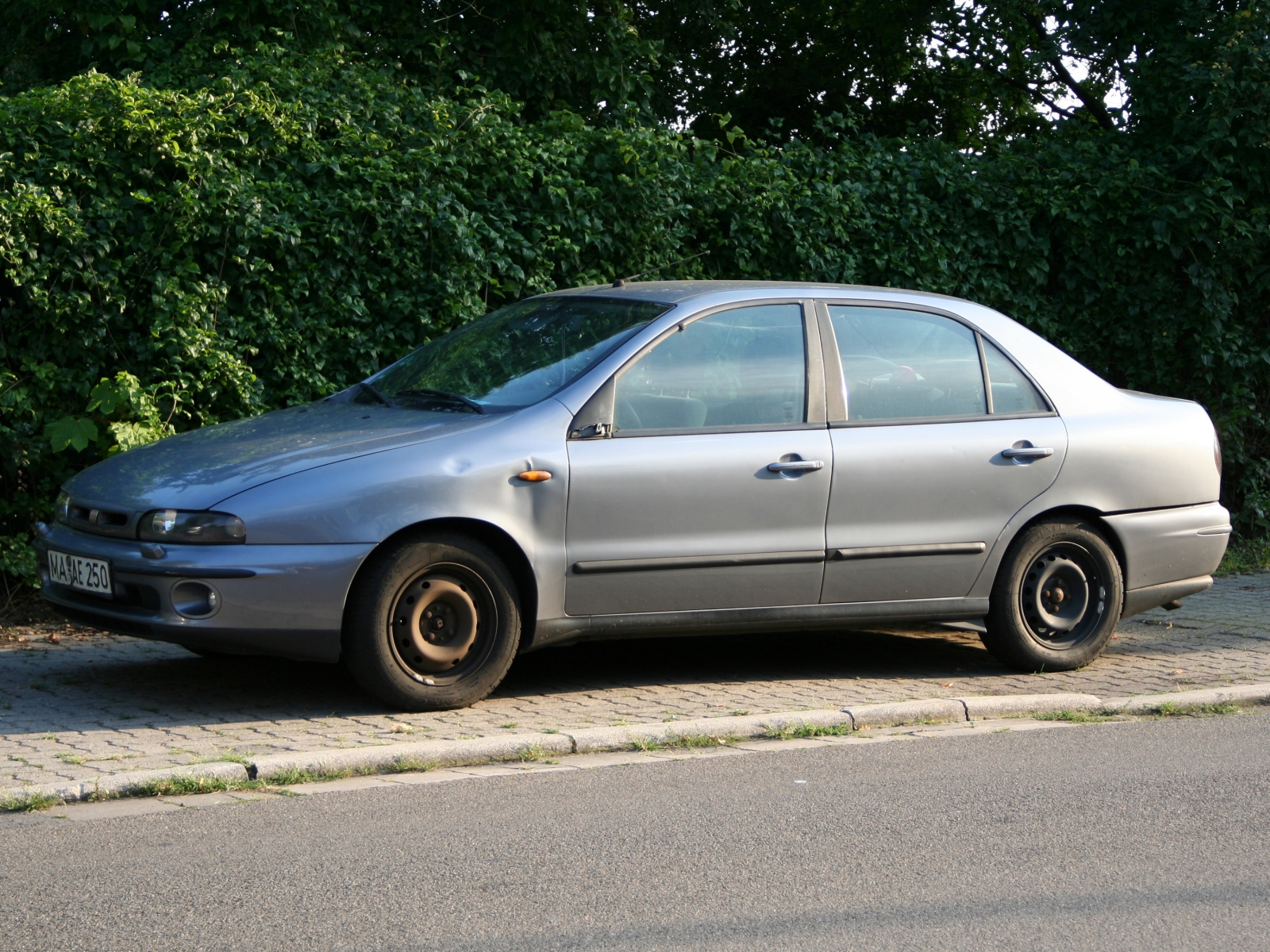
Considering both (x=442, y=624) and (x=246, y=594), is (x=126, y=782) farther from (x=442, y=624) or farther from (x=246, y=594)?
(x=442, y=624)

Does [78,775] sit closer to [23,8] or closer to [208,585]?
[208,585]

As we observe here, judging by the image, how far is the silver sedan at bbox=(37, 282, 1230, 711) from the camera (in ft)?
19.8

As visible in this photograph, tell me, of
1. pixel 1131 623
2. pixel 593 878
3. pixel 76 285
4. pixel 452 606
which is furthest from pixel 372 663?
pixel 1131 623

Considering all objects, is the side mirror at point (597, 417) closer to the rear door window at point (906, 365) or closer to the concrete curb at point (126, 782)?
the rear door window at point (906, 365)

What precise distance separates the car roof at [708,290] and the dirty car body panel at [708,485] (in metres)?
0.03

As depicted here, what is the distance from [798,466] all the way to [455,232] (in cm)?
331

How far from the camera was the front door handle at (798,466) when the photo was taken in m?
6.71

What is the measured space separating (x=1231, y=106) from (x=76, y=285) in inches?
322

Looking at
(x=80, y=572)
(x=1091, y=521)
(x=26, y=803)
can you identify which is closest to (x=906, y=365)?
(x=1091, y=521)

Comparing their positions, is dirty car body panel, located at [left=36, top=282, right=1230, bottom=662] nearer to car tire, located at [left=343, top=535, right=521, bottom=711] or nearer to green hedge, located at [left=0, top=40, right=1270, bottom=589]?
car tire, located at [left=343, top=535, right=521, bottom=711]

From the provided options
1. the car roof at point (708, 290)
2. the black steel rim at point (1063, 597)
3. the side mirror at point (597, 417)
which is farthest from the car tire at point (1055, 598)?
the side mirror at point (597, 417)

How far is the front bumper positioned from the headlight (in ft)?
0.12

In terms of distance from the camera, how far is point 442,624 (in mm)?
6273

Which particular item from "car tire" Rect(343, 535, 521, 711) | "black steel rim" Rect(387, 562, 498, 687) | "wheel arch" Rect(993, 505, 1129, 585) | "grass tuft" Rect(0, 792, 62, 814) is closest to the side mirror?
"car tire" Rect(343, 535, 521, 711)
